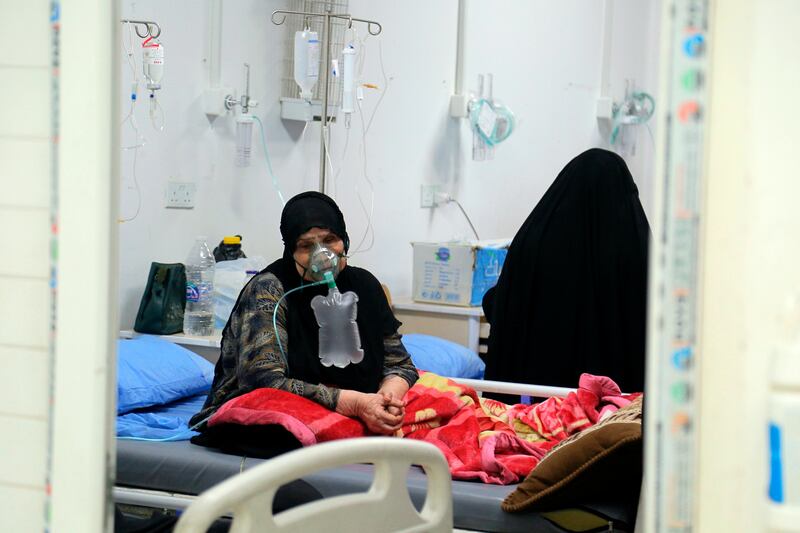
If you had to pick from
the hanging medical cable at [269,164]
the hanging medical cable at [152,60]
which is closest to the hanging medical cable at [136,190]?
the hanging medical cable at [152,60]

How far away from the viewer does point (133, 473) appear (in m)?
2.45

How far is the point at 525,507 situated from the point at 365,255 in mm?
2913

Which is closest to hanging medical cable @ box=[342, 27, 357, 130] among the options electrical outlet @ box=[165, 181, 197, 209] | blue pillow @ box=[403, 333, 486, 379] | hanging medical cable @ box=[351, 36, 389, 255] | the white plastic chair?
hanging medical cable @ box=[351, 36, 389, 255]

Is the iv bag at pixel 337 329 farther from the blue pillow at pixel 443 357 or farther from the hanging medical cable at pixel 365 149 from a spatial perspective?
the hanging medical cable at pixel 365 149

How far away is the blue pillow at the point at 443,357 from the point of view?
3.87 meters

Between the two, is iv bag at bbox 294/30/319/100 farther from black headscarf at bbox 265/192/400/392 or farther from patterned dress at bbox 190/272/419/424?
patterned dress at bbox 190/272/419/424

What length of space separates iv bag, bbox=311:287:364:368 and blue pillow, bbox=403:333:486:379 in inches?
42.5

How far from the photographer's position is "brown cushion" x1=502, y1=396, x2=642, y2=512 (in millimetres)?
2072

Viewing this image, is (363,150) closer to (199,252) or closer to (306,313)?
(199,252)

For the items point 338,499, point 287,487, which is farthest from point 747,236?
point 287,487

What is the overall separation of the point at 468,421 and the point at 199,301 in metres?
1.42

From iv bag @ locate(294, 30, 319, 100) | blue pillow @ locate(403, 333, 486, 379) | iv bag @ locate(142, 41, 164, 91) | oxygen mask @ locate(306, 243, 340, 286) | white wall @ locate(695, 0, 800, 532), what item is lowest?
blue pillow @ locate(403, 333, 486, 379)

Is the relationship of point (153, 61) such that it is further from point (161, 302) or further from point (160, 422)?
point (160, 422)

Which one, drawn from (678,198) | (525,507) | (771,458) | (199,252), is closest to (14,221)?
(678,198)
